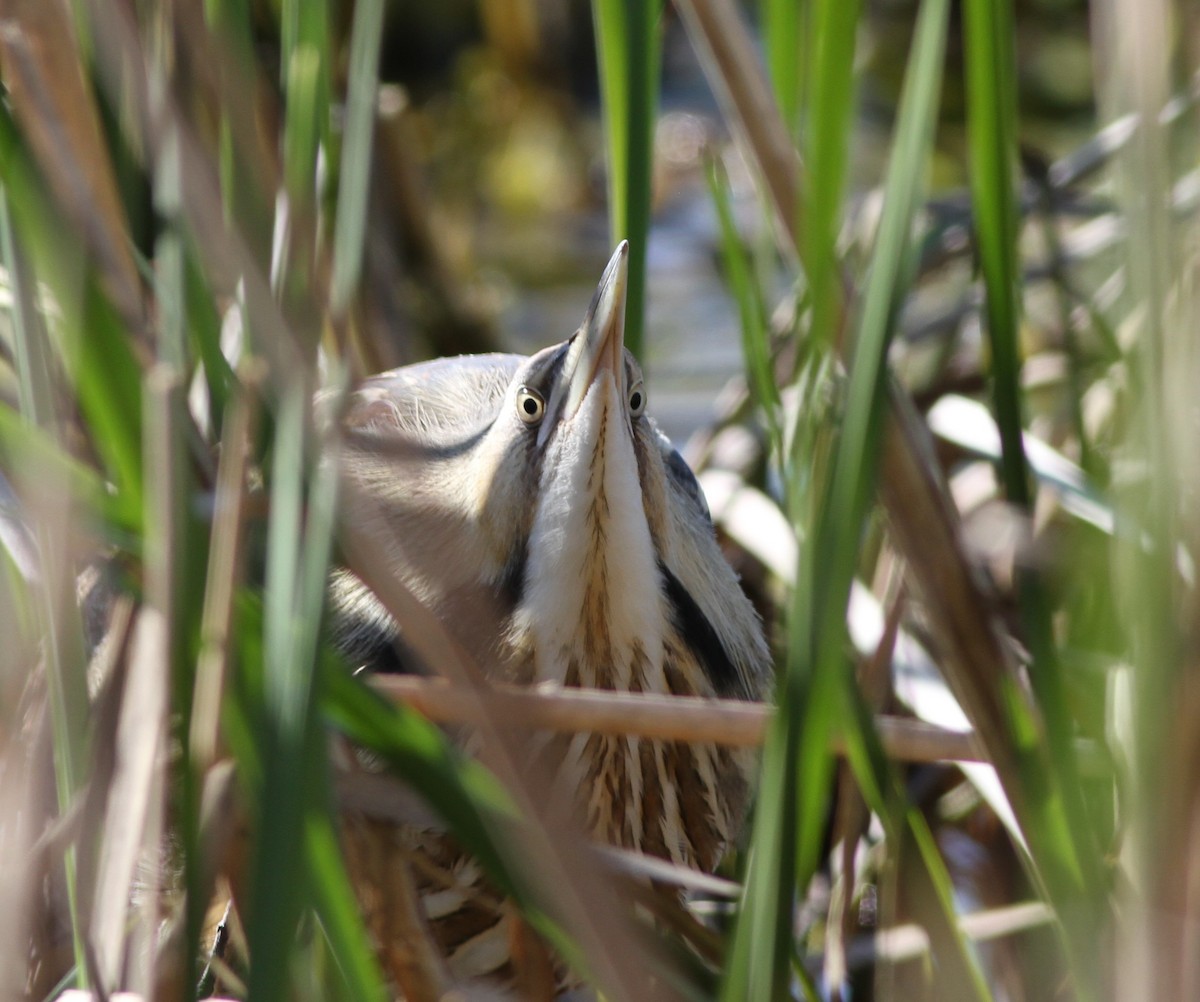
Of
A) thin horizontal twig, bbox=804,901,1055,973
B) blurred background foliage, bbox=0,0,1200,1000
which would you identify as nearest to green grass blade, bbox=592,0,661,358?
blurred background foliage, bbox=0,0,1200,1000

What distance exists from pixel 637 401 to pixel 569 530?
3.7 inches

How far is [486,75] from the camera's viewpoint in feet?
12.8

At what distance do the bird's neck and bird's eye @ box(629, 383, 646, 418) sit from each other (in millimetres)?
22

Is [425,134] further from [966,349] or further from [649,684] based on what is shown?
[649,684]

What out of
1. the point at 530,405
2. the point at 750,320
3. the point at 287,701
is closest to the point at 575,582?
the point at 530,405

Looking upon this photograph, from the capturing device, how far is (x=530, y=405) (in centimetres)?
107

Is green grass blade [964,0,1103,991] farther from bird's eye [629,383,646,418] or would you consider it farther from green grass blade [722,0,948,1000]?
bird's eye [629,383,646,418]

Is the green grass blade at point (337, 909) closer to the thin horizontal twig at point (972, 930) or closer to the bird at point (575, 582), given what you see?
the bird at point (575, 582)

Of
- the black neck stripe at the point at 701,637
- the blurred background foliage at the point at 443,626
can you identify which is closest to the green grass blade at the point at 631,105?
the blurred background foliage at the point at 443,626

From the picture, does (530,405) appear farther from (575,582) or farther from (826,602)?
(826,602)

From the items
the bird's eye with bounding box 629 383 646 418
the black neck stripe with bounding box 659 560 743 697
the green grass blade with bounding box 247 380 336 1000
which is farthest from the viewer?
the black neck stripe with bounding box 659 560 743 697

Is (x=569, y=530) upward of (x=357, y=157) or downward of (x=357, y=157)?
downward

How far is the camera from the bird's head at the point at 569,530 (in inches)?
40.6

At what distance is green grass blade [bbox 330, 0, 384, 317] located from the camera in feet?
3.08
